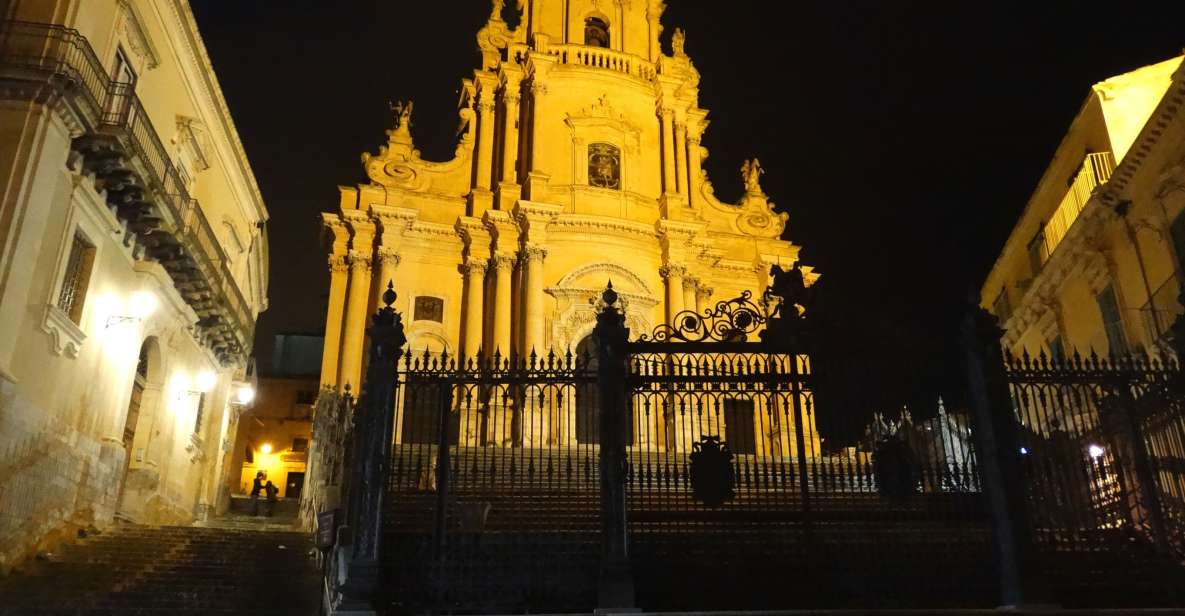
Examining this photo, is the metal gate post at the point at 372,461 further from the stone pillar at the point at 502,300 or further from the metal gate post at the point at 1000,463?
the stone pillar at the point at 502,300

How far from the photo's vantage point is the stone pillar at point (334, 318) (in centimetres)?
2450

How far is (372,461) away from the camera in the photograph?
8.74m

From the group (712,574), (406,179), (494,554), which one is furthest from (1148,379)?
(406,179)

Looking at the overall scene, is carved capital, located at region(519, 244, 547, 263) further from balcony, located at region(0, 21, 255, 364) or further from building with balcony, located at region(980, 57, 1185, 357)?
building with balcony, located at region(980, 57, 1185, 357)

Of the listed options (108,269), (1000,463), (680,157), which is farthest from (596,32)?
(1000,463)

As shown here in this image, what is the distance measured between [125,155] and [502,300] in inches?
460

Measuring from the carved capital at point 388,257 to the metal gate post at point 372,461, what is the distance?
16.1 metres

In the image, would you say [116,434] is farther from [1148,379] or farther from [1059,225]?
[1059,225]

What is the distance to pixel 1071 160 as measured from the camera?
23.4m

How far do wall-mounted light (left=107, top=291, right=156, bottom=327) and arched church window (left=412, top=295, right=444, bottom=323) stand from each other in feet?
27.4

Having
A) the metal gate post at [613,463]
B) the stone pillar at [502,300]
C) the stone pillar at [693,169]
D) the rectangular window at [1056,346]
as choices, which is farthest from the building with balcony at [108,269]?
the rectangular window at [1056,346]

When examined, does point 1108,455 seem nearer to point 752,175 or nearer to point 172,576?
point 172,576

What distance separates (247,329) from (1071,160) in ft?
80.0

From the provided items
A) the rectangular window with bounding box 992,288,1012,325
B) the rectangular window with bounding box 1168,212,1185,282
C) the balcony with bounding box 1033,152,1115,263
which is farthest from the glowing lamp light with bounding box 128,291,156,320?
the rectangular window with bounding box 992,288,1012,325
